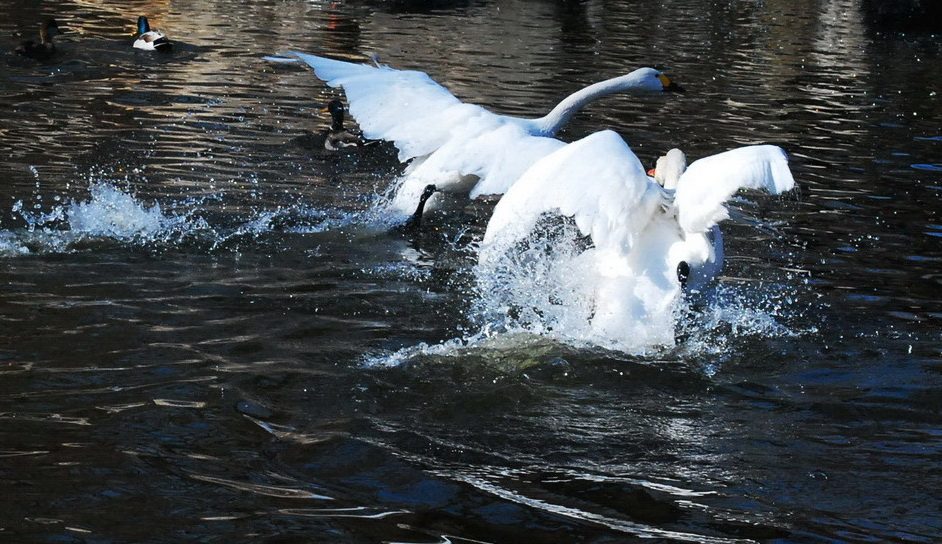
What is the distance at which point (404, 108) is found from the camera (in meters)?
8.48

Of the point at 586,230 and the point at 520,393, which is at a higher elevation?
the point at 586,230

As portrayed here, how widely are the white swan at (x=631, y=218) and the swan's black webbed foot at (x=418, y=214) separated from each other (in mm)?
2098

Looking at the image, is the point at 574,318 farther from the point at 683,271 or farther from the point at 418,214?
the point at 418,214

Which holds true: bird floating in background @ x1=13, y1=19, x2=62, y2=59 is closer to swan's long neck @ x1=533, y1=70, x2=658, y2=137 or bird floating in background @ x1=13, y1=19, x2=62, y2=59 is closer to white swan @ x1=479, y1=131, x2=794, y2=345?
swan's long neck @ x1=533, y1=70, x2=658, y2=137

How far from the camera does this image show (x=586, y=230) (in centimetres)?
620

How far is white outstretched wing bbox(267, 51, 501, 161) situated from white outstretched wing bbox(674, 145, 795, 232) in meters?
2.36

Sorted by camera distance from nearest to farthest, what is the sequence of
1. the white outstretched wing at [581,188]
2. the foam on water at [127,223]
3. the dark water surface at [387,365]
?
the dark water surface at [387,365] < the white outstretched wing at [581,188] < the foam on water at [127,223]

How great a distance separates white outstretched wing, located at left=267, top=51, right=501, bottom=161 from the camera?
321 inches

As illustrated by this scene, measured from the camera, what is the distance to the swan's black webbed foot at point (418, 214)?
9200 mm

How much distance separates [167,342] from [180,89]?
31.3 ft

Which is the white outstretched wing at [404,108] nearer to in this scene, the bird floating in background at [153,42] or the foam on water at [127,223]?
the foam on water at [127,223]

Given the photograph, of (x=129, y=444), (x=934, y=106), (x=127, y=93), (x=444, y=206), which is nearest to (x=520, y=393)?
(x=129, y=444)

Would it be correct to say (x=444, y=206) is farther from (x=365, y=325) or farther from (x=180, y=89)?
(x=180, y=89)

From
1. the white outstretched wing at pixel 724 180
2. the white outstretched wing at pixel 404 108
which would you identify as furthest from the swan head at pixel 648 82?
the white outstretched wing at pixel 724 180
